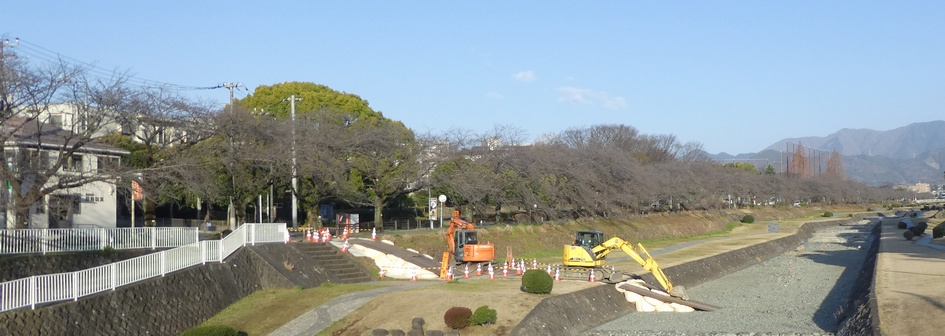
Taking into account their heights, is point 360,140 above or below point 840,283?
above

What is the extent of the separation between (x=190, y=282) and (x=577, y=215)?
150 ft

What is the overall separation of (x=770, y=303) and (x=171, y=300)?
22.9 meters

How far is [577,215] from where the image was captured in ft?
231

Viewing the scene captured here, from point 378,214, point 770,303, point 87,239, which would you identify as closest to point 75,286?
point 87,239

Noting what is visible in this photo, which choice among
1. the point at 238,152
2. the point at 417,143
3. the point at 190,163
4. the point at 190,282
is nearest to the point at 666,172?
the point at 417,143

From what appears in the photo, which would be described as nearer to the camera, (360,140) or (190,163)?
(190,163)

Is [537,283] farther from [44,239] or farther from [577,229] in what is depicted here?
[577,229]

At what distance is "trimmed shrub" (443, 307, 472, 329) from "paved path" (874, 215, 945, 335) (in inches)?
402

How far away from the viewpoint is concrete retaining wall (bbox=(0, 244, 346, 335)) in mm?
20766

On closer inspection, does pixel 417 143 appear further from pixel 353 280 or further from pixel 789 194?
pixel 789 194

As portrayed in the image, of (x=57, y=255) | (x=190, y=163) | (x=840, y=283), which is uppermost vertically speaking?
(x=190, y=163)

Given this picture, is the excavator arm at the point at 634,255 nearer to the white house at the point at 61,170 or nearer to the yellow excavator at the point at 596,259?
the yellow excavator at the point at 596,259

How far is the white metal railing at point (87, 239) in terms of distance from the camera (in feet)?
86.2

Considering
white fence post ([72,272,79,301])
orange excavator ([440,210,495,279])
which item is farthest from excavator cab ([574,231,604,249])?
white fence post ([72,272,79,301])
